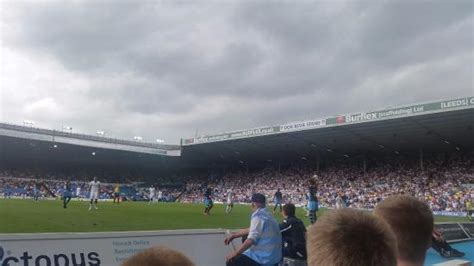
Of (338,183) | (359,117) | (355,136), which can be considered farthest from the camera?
(338,183)

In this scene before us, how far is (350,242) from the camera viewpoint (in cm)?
181

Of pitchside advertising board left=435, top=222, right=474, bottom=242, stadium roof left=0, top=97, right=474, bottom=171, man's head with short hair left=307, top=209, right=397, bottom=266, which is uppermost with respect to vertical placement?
stadium roof left=0, top=97, right=474, bottom=171

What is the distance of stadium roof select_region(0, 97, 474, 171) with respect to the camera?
38.0 metres

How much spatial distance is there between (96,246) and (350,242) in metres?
7.55

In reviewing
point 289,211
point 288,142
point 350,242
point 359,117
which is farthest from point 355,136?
point 350,242

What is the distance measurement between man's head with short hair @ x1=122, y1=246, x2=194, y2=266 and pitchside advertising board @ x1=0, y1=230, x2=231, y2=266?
6.17 metres

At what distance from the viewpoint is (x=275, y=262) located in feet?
23.6

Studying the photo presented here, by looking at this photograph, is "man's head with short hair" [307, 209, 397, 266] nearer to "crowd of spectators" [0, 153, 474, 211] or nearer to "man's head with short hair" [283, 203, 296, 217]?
"man's head with short hair" [283, 203, 296, 217]

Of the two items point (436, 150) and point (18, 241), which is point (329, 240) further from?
point (436, 150)

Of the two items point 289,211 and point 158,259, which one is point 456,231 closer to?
point 289,211

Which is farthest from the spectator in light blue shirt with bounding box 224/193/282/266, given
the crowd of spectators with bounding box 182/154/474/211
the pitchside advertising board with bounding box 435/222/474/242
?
the crowd of spectators with bounding box 182/154/474/211

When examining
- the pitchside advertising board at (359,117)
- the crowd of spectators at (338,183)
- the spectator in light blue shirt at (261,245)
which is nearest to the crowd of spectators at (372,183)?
the crowd of spectators at (338,183)

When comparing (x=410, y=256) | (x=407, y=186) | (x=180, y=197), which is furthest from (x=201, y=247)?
(x=180, y=197)

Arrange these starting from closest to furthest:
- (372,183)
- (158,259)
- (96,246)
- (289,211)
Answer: (158,259) → (289,211) → (96,246) → (372,183)
